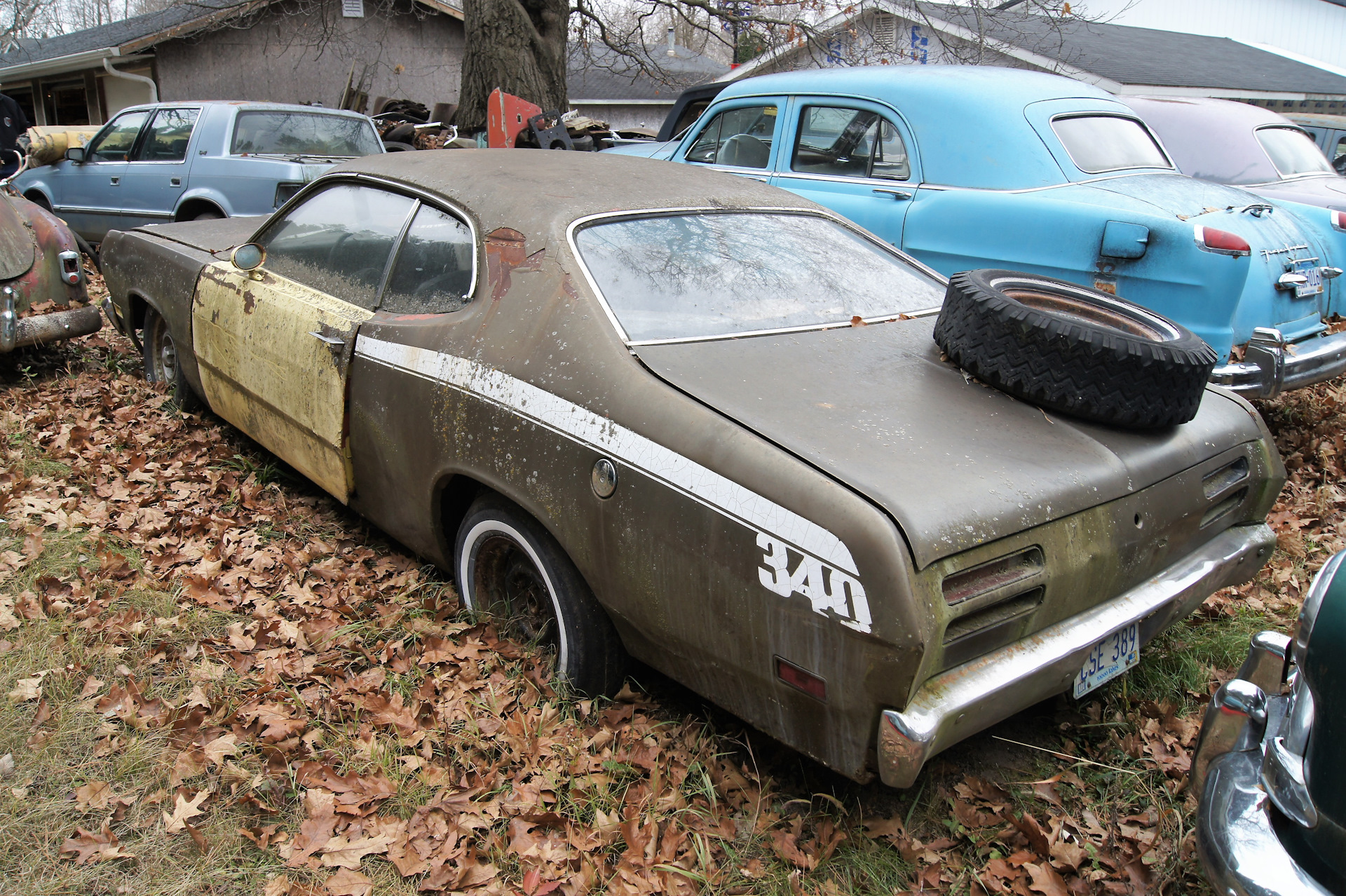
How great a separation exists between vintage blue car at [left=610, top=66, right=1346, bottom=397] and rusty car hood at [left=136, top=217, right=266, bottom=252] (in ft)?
10.6

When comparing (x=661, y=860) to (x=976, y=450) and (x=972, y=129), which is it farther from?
(x=972, y=129)

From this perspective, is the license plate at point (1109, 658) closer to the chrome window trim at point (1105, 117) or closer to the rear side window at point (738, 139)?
the chrome window trim at point (1105, 117)

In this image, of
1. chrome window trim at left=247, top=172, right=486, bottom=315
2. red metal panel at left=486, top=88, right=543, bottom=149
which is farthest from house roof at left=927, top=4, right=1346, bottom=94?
chrome window trim at left=247, top=172, right=486, bottom=315

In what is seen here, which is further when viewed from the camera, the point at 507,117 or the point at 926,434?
the point at 507,117

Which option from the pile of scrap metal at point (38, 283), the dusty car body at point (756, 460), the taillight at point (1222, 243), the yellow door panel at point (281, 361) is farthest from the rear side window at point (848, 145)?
the pile of scrap metal at point (38, 283)

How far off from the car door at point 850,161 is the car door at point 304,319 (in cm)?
259

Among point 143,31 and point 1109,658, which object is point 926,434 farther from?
point 143,31

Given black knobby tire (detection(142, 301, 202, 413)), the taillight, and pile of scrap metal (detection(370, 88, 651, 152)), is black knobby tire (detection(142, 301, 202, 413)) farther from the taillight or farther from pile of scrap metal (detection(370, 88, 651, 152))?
the taillight

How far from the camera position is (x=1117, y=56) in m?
17.2

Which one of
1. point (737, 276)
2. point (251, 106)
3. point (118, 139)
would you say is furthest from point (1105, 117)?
point (118, 139)

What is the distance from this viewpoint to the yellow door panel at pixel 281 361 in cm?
344

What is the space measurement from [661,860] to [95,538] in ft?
9.36

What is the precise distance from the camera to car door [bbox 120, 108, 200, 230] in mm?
8367

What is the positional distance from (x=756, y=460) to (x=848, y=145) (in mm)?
4231
